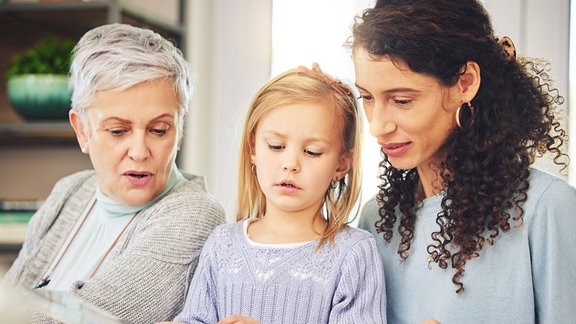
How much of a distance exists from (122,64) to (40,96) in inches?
32.8

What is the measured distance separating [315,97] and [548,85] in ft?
0.82

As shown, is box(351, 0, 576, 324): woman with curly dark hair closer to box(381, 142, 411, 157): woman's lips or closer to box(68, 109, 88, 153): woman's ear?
box(381, 142, 411, 157): woman's lips

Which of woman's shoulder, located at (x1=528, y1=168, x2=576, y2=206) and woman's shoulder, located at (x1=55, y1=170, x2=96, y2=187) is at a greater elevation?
woman's shoulder, located at (x1=528, y1=168, x2=576, y2=206)

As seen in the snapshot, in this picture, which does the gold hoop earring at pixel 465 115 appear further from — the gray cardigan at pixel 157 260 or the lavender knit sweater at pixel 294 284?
the gray cardigan at pixel 157 260

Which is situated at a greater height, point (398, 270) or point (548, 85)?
point (548, 85)

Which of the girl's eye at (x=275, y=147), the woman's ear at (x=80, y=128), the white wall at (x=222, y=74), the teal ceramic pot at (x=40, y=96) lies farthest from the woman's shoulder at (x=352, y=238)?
the teal ceramic pot at (x=40, y=96)

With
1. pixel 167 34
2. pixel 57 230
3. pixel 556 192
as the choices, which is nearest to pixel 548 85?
pixel 556 192

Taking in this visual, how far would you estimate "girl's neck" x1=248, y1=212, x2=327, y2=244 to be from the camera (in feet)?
2.61

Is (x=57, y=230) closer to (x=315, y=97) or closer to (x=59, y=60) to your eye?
(x=315, y=97)

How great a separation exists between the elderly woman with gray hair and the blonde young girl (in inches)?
2.2

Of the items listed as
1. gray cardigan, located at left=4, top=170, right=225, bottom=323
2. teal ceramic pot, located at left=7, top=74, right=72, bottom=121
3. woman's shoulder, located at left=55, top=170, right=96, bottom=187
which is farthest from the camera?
teal ceramic pot, located at left=7, top=74, right=72, bottom=121

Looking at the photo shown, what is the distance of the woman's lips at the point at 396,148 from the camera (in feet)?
2.44

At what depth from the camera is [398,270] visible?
811 mm

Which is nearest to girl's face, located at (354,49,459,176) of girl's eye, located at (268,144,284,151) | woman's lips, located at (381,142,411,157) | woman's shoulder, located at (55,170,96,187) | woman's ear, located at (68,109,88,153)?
woman's lips, located at (381,142,411,157)
